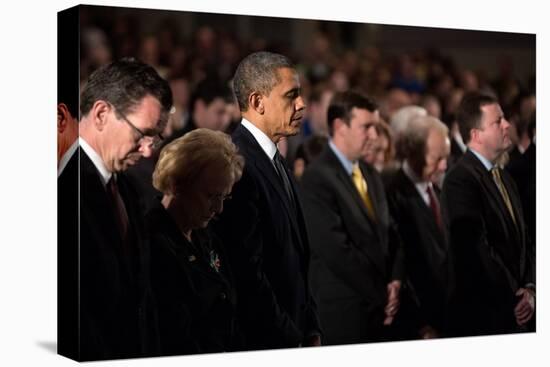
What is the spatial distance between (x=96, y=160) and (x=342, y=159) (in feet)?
6.20

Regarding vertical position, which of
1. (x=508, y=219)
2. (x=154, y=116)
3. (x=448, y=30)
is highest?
(x=448, y=30)

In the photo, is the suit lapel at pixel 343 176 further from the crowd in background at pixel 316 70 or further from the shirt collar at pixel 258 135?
the shirt collar at pixel 258 135

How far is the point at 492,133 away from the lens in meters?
9.70

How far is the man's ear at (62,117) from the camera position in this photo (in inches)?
320

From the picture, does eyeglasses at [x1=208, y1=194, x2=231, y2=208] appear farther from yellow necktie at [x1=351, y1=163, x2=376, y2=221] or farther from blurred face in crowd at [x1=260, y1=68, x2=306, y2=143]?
yellow necktie at [x1=351, y1=163, x2=376, y2=221]

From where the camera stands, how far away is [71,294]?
8070 mm

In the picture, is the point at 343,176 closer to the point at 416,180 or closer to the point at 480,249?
the point at 416,180

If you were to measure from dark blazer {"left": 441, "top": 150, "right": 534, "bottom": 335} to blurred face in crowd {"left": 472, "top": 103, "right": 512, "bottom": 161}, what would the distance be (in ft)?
0.42

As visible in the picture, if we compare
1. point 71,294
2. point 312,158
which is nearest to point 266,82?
point 312,158

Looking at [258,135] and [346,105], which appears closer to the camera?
[258,135]

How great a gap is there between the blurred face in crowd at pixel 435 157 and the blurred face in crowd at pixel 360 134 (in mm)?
486

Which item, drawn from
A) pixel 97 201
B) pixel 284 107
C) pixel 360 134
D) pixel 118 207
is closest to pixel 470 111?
pixel 360 134

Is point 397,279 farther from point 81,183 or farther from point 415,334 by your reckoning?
point 81,183

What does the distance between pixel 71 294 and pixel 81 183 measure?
0.70 m
